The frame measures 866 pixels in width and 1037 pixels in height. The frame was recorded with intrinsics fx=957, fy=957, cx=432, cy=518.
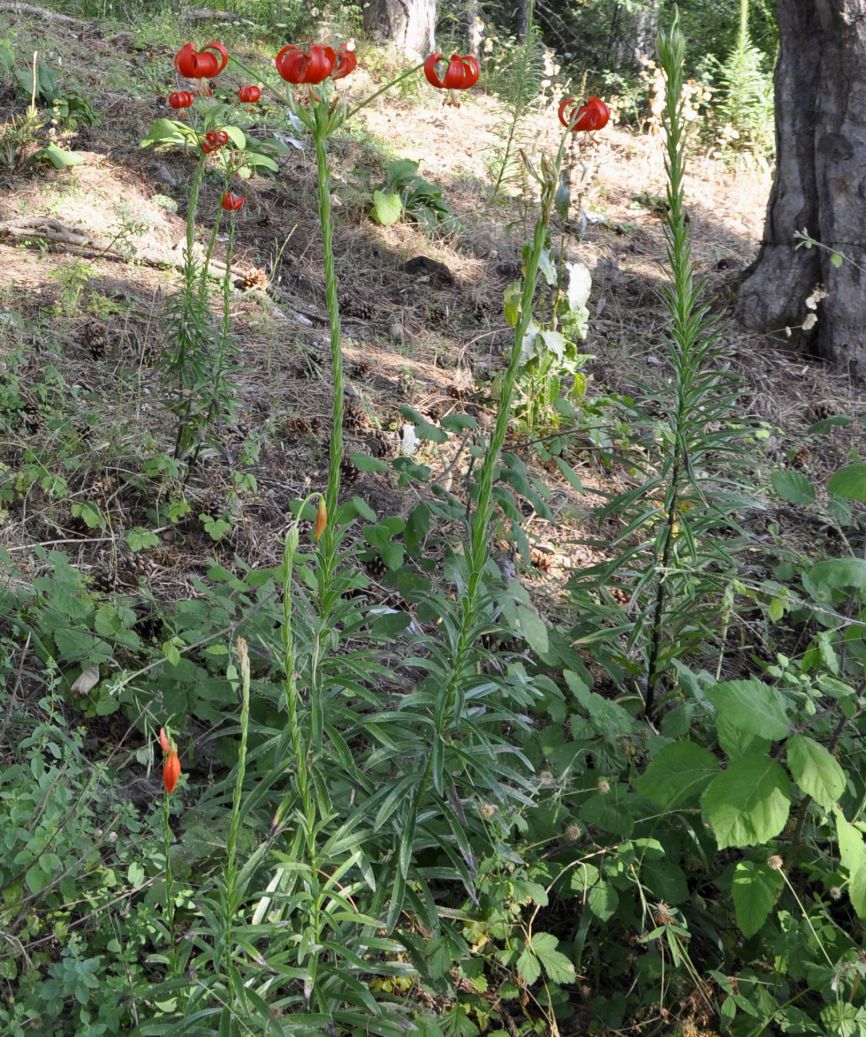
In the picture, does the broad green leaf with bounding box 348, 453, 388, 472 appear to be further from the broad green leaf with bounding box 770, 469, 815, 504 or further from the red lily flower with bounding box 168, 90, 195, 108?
the red lily flower with bounding box 168, 90, 195, 108

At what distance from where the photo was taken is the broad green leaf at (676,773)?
72.8 inches

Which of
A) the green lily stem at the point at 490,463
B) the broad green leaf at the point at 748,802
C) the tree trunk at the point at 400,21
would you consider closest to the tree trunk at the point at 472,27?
the tree trunk at the point at 400,21

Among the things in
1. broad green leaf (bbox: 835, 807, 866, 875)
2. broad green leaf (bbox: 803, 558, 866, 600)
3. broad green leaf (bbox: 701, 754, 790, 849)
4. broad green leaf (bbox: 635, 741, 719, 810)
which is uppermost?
broad green leaf (bbox: 803, 558, 866, 600)

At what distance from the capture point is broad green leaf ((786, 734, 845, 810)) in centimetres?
164

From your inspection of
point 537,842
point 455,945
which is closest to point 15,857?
point 455,945

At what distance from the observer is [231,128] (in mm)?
5082

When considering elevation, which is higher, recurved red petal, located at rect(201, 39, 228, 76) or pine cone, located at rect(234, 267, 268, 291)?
recurved red petal, located at rect(201, 39, 228, 76)

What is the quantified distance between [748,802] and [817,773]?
0.13 m

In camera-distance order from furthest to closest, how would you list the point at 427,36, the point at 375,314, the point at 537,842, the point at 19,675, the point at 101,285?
1. the point at 427,36
2. the point at 375,314
3. the point at 101,285
4. the point at 19,675
5. the point at 537,842

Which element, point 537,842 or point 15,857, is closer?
point 15,857

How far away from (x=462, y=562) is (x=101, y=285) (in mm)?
2605

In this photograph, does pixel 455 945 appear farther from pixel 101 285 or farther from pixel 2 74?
pixel 2 74

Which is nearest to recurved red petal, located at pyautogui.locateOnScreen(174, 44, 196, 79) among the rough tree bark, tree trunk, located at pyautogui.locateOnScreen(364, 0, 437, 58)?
the rough tree bark

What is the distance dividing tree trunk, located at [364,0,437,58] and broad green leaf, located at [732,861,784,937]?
779 centimetres
